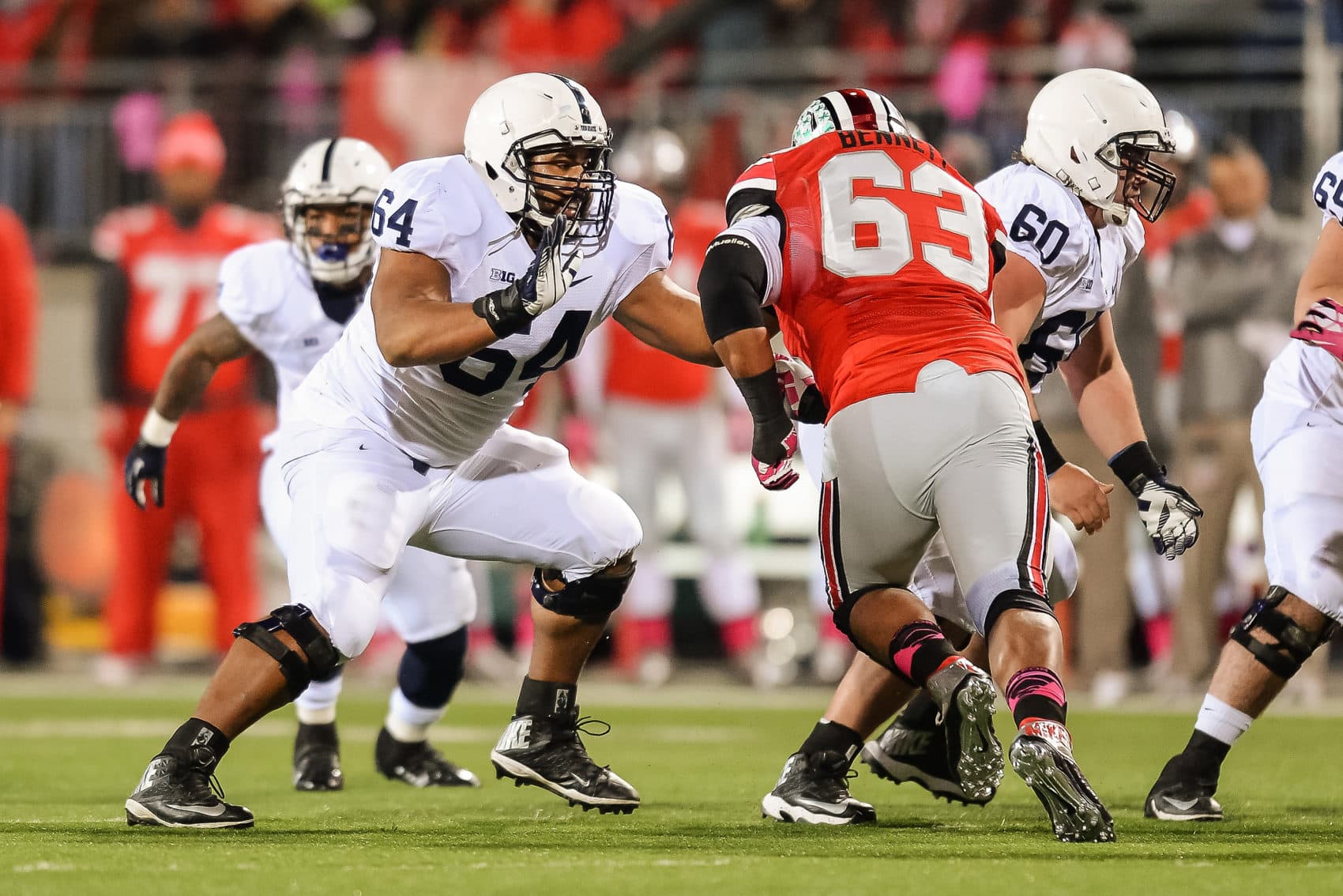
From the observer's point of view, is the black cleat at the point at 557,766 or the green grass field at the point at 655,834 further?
the black cleat at the point at 557,766

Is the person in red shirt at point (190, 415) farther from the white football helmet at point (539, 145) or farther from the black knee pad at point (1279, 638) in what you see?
the black knee pad at point (1279, 638)

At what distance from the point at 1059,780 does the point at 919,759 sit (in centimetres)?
111

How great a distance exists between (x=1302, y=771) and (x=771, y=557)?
13.6 ft

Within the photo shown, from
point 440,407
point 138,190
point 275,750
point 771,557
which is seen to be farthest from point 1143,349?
point 138,190

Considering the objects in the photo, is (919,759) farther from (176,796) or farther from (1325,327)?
(176,796)

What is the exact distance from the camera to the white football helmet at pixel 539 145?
174 inches

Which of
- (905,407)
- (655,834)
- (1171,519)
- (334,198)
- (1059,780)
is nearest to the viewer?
(1059,780)

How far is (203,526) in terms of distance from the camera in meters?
8.72

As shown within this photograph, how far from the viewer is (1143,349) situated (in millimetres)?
8461

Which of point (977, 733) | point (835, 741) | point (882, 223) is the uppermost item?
point (882, 223)

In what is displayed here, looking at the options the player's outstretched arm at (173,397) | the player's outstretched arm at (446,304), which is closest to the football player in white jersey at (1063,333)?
the player's outstretched arm at (446,304)

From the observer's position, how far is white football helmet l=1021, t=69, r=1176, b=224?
4680 mm

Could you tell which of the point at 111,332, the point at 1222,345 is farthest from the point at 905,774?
the point at 111,332

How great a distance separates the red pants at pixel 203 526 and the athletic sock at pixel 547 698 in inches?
156
